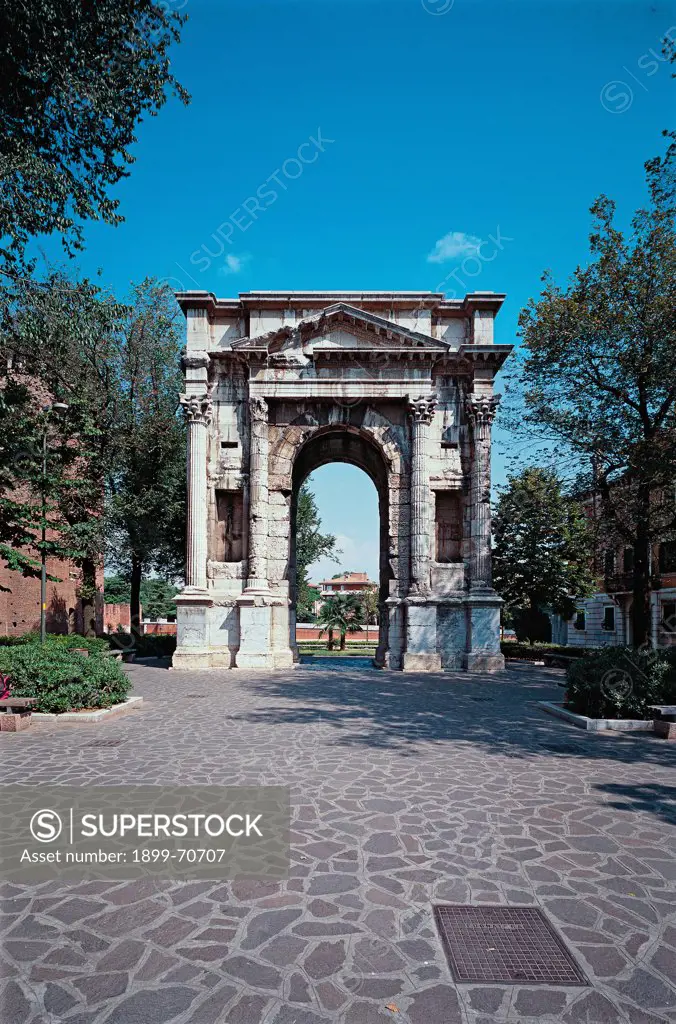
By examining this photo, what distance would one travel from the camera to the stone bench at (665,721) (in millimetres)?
9633

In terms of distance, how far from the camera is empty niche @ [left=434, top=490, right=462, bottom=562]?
845 inches

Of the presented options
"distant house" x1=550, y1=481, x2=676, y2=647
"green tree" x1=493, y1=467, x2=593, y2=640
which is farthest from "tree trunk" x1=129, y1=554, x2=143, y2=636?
"distant house" x1=550, y1=481, x2=676, y2=647

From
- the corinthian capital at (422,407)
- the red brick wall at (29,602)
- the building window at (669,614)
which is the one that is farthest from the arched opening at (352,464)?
the building window at (669,614)

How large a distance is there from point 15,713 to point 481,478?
15.4 metres

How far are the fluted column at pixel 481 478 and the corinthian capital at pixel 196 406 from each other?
29.6ft

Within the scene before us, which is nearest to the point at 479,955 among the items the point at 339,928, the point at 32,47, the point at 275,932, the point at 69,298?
the point at 339,928

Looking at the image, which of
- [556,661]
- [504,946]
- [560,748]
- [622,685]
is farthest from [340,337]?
[504,946]

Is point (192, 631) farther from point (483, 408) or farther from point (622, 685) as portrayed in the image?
point (622, 685)

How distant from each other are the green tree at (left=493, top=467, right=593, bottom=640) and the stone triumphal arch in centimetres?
592

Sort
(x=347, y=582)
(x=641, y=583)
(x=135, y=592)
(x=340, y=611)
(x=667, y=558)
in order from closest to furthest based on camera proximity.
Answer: (x=641, y=583), (x=135, y=592), (x=667, y=558), (x=340, y=611), (x=347, y=582)

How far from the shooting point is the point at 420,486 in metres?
20.6

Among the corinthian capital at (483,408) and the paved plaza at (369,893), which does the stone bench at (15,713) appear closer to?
the paved plaza at (369,893)

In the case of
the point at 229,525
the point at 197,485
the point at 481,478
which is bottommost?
the point at 229,525

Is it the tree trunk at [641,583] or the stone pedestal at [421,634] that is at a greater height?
the tree trunk at [641,583]
